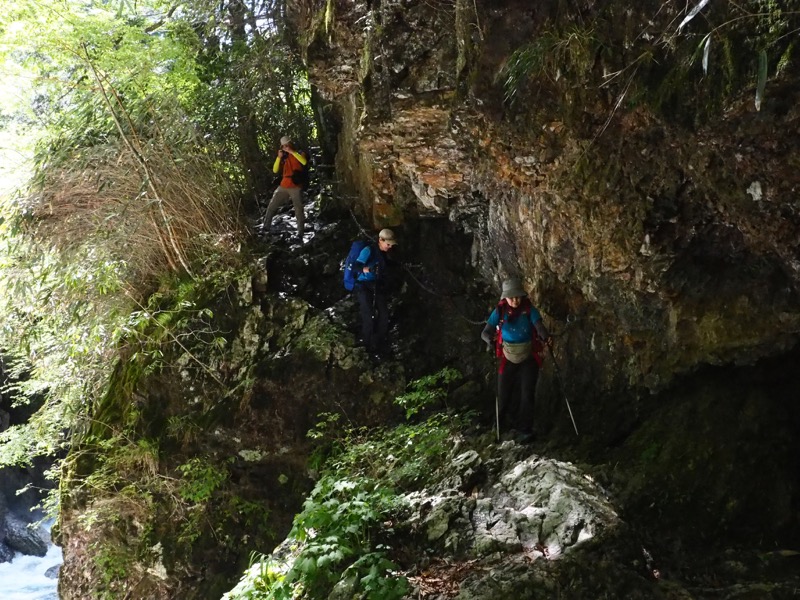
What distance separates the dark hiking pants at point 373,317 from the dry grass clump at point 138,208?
231 cm

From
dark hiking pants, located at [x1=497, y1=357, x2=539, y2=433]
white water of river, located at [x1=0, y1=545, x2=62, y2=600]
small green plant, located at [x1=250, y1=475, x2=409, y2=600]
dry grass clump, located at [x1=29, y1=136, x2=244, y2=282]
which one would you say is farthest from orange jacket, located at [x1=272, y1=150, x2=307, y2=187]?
white water of river, located at [x1=0, y1=545, x2=62, y2=600]

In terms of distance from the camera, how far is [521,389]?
5832mm

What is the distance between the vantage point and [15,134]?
8812 mm

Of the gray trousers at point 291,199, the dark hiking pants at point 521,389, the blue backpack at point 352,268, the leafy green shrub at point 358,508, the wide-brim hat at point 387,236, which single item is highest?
the gray trousers at point 291,199

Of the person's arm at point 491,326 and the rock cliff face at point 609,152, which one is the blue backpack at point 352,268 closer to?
the rock cliff face at point 609,152

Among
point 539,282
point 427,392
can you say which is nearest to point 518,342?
point 539,282

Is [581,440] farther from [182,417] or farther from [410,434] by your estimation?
[182,417]

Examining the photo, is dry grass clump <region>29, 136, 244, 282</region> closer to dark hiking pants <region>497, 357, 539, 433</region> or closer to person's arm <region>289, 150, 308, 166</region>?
person's arm <region>289, 150, 308, 166</region>

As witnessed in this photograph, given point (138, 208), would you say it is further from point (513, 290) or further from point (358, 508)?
point (358, 508)

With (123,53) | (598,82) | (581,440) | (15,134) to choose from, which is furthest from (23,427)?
(598,82)

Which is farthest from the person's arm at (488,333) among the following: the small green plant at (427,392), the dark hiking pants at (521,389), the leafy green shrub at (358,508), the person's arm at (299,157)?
the person's arm at (299,157)

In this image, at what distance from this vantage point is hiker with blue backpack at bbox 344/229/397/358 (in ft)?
24.2

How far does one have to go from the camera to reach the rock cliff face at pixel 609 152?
397 cm

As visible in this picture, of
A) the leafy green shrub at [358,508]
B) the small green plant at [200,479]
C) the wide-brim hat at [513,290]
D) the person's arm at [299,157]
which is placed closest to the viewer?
the leafy green shrub at [358,508]
